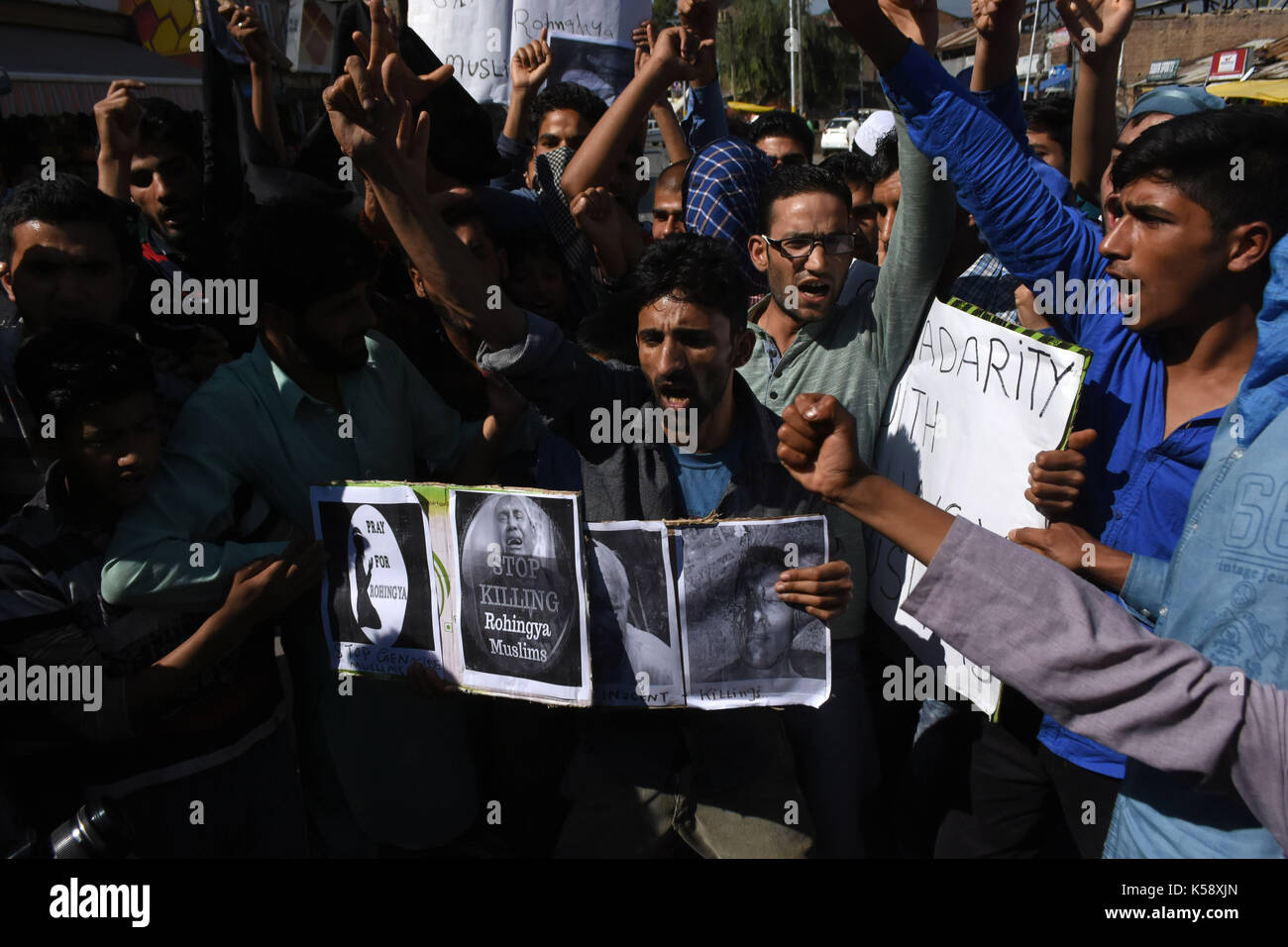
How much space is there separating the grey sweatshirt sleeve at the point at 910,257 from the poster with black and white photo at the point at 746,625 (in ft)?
2.60

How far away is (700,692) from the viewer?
7.09ft

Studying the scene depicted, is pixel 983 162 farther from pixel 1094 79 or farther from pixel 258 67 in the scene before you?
pixel 258 67

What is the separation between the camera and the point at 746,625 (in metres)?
2.15

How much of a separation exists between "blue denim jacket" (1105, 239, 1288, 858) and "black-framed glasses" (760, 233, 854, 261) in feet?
4.75

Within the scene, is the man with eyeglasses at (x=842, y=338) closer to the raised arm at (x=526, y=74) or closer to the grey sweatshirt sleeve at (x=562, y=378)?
the grey sweatshirt sleeve at (x=562, y=378)

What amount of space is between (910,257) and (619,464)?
3.27ft

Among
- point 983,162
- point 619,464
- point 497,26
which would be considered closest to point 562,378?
point 619,464

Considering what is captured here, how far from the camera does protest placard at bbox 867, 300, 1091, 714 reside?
2129 millimetres

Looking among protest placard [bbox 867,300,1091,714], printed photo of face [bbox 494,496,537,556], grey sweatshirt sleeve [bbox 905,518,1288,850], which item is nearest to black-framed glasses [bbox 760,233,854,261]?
protest placard [bbox 867,300,1091,714]

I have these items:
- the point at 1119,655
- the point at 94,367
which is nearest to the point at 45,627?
the point at 94,367

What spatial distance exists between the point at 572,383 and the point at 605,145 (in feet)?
4.00

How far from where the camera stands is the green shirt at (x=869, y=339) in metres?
2.45

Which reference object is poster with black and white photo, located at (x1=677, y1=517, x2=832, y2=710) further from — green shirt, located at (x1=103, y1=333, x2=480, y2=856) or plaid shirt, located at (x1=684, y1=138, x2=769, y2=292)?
plaid shirt, located at (x1=684, y1=138, x2=769, y2=292)

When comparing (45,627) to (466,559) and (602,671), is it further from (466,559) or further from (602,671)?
(602,671)
